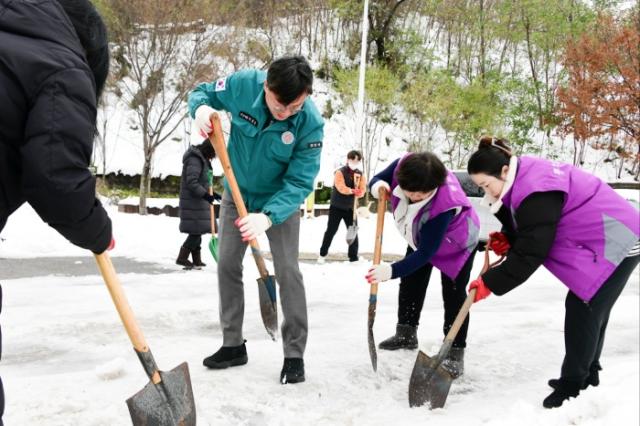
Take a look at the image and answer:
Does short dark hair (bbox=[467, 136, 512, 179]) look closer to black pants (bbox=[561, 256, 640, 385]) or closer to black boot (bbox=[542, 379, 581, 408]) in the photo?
black pants (bbox=[561, 256, 640, 385])

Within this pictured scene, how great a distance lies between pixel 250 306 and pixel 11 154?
3.73 meters

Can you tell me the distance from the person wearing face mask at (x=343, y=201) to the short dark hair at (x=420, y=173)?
204 inches

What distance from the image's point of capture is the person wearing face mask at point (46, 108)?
1.39 metres

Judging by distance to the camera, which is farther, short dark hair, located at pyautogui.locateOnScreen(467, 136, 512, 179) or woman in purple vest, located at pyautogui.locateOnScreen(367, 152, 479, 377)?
woman in purple vest, located at pyautogui.locateOnScreen(367, 152, 479, 377)

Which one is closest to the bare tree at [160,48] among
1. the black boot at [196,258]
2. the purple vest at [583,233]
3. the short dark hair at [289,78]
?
the black boot at [196,258]

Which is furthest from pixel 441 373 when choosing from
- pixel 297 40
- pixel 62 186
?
pixel 297 40

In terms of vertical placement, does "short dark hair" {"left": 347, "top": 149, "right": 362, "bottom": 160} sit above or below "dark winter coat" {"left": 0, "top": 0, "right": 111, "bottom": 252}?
below

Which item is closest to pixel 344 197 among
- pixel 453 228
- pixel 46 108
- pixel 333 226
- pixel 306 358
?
pixel 333 226

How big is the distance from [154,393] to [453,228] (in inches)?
74.6

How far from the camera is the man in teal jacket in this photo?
2979mm

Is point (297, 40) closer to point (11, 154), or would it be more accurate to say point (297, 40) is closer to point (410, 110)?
point (410, 110)

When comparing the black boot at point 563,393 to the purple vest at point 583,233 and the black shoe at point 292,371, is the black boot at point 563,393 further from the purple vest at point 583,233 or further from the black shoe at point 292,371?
the black shoe at point 292,371

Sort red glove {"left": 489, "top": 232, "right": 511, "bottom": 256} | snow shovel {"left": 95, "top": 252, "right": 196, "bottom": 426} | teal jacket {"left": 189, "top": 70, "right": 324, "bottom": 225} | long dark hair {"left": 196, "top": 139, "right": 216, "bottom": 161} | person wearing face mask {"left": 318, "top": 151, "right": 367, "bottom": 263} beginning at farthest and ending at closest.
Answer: person wearing face mask {"left": 318, "top": 151, "right": 367, "bottom": 263} < long dark hair {"left": 196, "top": 139, "right": 216, "bottom": 161} < red glove {"left": 489, "top": 232, "right": 511, "bottom": 256} < teal jacket {"left": 189, "top": 70, "right": 324, "bottom": 225} < snow shovel {"left": 95, "top": 252, "right": 196, "bottom": 426}

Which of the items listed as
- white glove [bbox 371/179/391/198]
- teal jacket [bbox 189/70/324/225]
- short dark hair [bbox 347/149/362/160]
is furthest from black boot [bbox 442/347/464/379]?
short dark hair [bbox 347/149/362/160]
